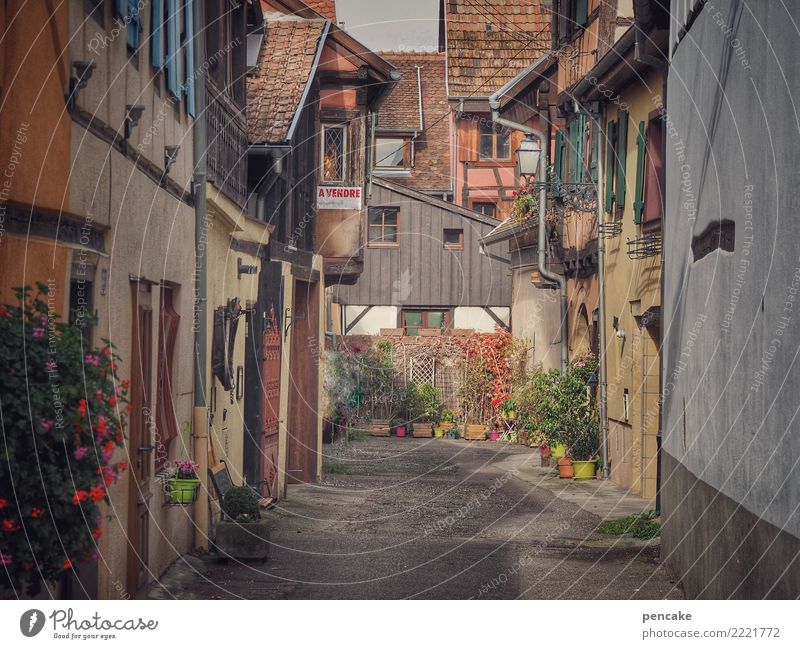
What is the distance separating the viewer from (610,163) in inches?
683

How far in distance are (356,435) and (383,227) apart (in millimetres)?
8830

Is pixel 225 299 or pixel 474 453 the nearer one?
pixel 225 299

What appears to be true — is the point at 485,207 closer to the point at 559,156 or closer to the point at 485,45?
the point at 485,45

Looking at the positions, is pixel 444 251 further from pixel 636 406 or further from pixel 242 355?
pixel 242 355

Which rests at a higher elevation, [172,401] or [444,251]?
[444,251]

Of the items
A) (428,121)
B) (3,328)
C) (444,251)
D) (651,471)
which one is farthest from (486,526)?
(428,121)

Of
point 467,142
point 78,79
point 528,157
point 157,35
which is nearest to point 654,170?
point 528,157

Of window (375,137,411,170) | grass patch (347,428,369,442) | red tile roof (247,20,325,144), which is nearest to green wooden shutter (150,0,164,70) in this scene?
red tile roof (247,20,325,144)

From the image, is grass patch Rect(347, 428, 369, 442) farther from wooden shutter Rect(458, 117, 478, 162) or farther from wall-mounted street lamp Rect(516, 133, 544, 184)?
wooden shutter Rect(458, 117, 478, 162)

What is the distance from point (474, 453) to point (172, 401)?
1328 cm

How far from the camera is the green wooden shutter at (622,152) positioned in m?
16.5

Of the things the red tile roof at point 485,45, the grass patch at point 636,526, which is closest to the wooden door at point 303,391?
the grass patch at point 636,526
